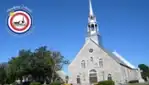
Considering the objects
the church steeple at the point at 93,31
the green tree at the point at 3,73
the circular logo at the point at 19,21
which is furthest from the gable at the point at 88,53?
the circular logo at the point at 19,21

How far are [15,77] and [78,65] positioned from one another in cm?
2149

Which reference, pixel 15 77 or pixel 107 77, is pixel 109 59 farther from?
pixel 15 77

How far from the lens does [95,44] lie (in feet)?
233

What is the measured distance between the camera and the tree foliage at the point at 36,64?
7206cm

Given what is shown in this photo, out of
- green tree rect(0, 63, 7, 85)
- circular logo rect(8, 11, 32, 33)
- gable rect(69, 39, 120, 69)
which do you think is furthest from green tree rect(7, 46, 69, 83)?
circular logo rect(8, 11, 32, 33)

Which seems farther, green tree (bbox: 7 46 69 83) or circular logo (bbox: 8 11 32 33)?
green tree (bbox: 7 46 69 83)

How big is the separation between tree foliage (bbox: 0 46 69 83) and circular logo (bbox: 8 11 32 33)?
5721 cm

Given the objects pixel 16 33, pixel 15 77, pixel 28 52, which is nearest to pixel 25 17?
pixel 16 33

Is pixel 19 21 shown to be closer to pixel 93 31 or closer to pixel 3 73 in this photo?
pixel 93 31

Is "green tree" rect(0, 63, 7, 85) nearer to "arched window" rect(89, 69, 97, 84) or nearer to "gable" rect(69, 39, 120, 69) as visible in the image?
"gable" rect(69, 39, 120, 69)

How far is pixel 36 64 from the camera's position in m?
71.8

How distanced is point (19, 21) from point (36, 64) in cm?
5816

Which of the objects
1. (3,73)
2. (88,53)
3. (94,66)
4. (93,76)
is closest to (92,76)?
(93,76)

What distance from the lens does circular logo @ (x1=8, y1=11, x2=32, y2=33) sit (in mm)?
14762
